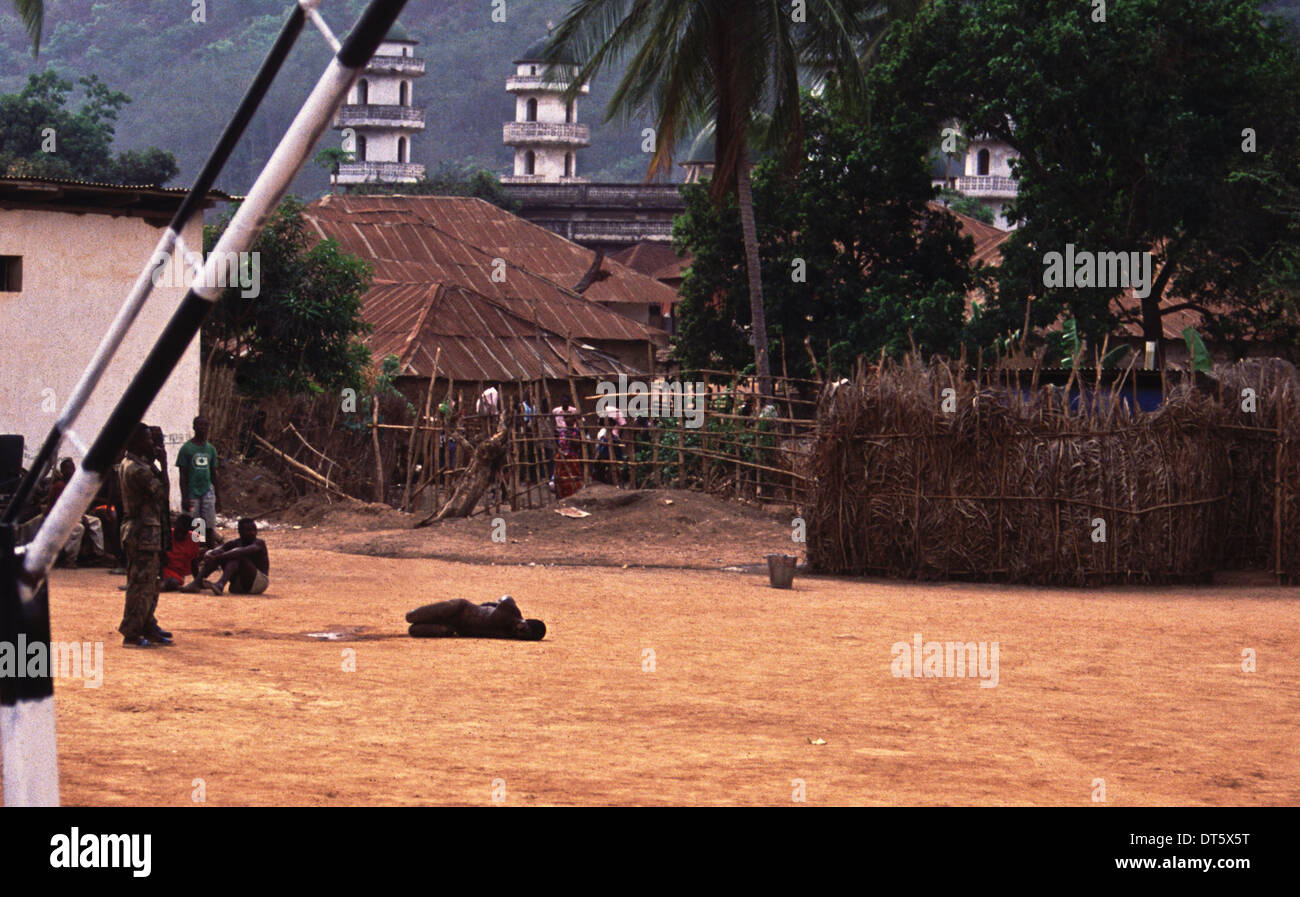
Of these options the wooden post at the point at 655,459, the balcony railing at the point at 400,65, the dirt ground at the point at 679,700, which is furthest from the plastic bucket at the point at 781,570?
the balcony railing at the point at 400,65

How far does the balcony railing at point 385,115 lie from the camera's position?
271ft

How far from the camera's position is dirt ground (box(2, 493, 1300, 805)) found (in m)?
7.27

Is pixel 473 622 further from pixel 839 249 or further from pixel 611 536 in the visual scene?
pixel 839 249

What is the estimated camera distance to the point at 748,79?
23.9 m

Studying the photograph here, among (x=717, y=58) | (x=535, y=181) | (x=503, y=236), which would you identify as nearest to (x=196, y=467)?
(x=717, y=58)

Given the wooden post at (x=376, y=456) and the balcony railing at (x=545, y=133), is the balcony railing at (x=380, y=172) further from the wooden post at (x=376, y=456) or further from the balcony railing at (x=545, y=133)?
the wooden post at (x=376, y=456)

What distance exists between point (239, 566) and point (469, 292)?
75.3ft

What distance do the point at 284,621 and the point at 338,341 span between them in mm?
15119

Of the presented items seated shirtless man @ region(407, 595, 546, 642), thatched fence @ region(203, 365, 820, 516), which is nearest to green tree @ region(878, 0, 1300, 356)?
thatched fence @ region(203, 365, 820, 516)

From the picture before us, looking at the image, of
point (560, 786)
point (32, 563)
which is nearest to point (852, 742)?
point (560, 786)

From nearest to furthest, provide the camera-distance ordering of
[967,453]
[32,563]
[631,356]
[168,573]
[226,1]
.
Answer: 1. [32,563]
2. [168,573]
3. [967,453]
4. [631,356]
5. [226,1]

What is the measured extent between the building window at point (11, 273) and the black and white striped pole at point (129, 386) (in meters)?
16.9

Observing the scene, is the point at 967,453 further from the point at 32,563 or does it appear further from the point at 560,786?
the point at 32,563

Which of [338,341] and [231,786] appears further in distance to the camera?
[338,341]
